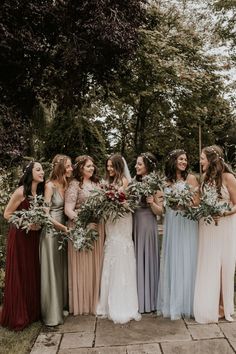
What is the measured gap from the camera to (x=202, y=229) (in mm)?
5422

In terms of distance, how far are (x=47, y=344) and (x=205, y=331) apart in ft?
6.16

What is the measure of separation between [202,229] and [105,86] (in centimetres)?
638

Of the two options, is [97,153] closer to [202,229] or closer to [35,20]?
[35,20]

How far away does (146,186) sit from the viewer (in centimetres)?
522

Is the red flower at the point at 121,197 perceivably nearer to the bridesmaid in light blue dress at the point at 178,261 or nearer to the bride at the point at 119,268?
the bride at the point at 119,268

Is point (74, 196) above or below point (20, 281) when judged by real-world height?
above

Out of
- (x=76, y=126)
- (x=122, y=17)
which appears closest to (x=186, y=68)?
(x=122, y=17)

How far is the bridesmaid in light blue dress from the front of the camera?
17.8 ft

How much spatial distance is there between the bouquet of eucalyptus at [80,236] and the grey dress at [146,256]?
0.66 m

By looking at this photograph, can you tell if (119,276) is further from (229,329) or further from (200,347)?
(229,329)

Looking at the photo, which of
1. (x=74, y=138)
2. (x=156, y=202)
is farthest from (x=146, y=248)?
(x=74, y=138)

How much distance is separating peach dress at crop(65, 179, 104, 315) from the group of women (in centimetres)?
1

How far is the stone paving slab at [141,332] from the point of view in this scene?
4.76 meters

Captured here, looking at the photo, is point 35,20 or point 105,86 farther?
point 105,86
